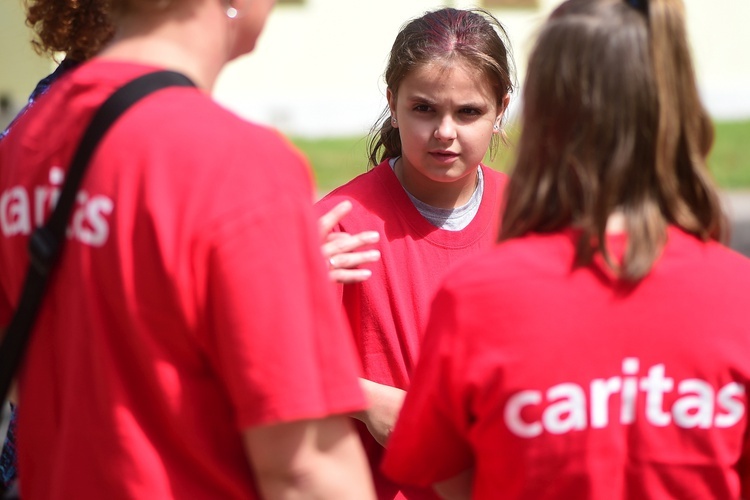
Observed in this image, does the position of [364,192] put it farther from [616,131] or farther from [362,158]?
[362,158]

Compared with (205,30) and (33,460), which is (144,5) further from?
(33,460)

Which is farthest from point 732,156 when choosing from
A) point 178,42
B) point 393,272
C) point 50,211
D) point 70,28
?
point 50,211

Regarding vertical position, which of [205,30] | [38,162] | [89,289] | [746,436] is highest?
[205,30]

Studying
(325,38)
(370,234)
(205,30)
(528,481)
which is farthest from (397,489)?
(325,38)

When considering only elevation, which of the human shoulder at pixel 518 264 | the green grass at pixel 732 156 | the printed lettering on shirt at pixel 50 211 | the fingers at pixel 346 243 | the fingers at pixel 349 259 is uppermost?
the printed lettering on shirt at pixel 50 211

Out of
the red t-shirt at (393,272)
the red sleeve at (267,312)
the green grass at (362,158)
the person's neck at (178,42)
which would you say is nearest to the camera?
the red sleeve at (267,312)

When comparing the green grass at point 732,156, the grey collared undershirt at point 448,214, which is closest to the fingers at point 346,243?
the grey collared undershirt at point 448,214

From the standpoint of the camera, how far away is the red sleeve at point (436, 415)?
5.48 ft

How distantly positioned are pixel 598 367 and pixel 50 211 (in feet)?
2.86

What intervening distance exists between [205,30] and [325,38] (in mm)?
14587

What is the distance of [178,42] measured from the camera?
1.61 m

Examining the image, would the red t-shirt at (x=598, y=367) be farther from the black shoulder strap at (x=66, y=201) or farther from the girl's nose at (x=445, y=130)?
the girl's nose at (x=445, y=130)

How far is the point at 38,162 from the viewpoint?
5.33ft

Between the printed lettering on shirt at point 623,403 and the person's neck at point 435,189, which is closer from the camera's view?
the printed lettering on shirt at point 623,403
